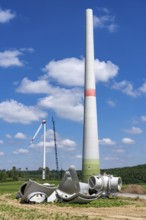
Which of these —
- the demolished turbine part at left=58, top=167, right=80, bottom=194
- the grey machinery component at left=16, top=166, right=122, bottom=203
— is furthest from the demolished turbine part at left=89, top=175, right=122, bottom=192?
the demolished turbine part at left=58, top=167, right=80, bottom=194

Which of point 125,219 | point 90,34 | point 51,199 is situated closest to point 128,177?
point 90,34

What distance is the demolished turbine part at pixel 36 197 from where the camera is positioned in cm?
3656

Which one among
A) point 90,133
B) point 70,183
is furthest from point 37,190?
point 90,133

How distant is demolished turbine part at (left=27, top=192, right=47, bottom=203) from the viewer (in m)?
36.6

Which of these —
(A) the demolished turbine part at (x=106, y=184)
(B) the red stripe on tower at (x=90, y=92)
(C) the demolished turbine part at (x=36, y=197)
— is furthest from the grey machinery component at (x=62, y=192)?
(B) the red stripe on tower at (x=90, y=92)

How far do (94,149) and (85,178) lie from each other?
412 cm

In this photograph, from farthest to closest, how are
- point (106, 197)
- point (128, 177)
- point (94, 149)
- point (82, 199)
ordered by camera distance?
1. point (128, 177)
2. point (94, 149)
3. point (106, 197)
4. point (82, 199)

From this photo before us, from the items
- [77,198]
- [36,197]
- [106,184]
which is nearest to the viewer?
[77,198]

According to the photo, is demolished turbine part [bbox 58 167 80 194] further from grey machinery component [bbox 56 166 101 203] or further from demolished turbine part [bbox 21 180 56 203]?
demolished turbine part [bbox 21 180 56 203]

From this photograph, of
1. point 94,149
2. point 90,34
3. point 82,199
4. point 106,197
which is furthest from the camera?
point 90,34

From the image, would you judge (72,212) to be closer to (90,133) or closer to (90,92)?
(90,133)

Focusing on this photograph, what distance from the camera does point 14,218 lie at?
24.6 metres

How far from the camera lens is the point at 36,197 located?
121ft

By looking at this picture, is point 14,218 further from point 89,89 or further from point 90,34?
point 90,34
